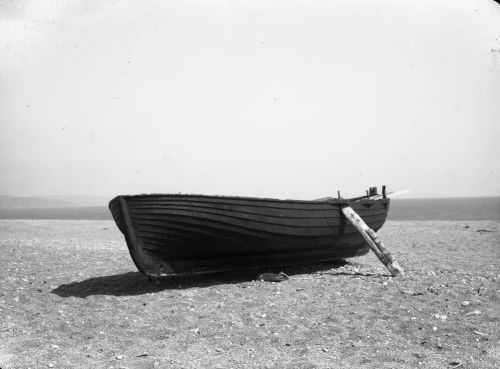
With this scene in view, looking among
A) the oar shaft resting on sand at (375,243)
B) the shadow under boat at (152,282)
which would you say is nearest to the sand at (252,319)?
the shadow under boat at (152,282)

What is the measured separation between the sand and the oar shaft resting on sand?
393 millimetres

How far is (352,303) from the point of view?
7312mm

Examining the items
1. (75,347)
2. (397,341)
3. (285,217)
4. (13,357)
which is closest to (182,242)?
(285,217)

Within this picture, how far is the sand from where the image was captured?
5.19 meters

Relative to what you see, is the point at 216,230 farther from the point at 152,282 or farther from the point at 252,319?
the point at 252,319

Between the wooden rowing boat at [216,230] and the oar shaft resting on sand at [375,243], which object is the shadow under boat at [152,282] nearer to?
the wooden rowing boat at [216,230]

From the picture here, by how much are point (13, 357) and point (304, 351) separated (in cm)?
332

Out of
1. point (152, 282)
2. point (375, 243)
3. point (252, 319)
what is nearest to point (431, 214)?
point (375, 243)

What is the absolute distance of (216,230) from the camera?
8.59 meters

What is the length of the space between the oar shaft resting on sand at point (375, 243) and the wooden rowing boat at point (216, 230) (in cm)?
42

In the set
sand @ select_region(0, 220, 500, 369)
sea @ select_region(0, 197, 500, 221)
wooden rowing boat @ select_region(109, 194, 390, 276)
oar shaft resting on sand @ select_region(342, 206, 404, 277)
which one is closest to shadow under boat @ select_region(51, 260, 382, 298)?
sand @ select_region(0, 220, 500, 369)

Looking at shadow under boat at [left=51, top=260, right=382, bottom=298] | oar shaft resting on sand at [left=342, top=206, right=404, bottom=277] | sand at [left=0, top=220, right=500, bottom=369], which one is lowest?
sand at [left=0, top=220, right=500, bottom=369]

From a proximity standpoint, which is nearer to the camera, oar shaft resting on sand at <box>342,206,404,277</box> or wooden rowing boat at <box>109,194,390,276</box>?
wooden rowing boat at <box>109,194,390,276</box>

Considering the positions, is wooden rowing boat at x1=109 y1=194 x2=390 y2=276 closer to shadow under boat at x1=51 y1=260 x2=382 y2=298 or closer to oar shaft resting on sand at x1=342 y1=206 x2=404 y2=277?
shadow under boat at x1=51 y1=260 x2=382 y2=298
